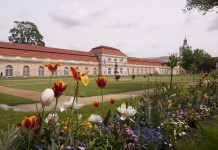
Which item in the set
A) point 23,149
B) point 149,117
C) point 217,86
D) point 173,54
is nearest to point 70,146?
point 23,149

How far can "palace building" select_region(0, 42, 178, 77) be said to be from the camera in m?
50.9

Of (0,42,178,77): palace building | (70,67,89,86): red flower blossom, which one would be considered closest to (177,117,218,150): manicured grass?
(70,67,89,86): red flower blossom

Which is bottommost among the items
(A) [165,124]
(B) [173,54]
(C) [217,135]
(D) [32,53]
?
(C) [217,135]

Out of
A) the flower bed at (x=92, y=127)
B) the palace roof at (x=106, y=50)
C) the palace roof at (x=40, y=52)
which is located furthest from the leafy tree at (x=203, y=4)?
the palace roof at (x=106, y=50)

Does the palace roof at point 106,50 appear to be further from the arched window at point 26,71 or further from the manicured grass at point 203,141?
the manicured grass at point 203,141

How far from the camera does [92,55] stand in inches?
2864

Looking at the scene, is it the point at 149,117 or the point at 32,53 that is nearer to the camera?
the point at 149,117

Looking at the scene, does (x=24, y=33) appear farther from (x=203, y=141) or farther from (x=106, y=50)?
(x=203, y=141)

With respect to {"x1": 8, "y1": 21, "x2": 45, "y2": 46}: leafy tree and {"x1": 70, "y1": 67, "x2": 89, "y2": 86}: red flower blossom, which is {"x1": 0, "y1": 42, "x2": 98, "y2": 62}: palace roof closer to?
{"x1": 8, "y1": 21, "x2": 45, "y2": 46}: leafy tree

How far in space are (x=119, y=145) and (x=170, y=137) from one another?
1.23 metres

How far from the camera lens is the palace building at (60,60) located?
50.9 meters

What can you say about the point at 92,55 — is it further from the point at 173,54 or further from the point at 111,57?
the point at 173,54

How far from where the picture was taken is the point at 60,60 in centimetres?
5988

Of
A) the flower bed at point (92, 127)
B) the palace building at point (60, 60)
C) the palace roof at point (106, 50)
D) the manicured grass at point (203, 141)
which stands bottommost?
the manicured grass at point (203, 141)
